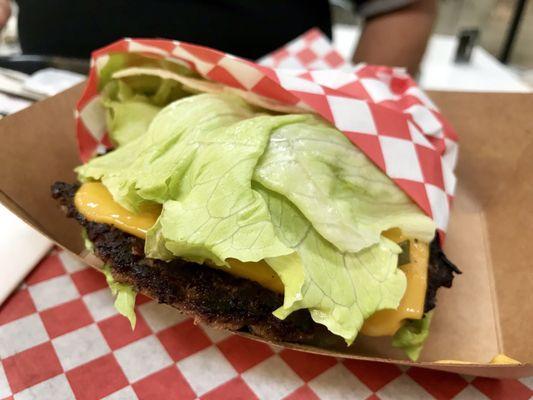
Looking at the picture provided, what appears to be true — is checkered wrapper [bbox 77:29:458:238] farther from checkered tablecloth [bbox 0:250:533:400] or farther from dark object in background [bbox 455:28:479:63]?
dark object in background [bbox 455:28:479:63]

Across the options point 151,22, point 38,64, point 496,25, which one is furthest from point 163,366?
point 496,25

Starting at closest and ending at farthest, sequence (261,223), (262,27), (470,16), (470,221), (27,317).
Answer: (261,223) → (27,317) → (470,221) → (262,27) → (470,16)

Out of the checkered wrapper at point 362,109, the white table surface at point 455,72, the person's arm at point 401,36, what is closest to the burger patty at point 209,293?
the checkered wrapper at point 362,109

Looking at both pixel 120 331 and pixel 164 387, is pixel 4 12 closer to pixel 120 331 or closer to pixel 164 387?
pixel 120 331

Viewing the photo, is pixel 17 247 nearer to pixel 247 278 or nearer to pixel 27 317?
pixel 27 317

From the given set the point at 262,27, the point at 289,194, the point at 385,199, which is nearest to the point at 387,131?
the point at 385,199

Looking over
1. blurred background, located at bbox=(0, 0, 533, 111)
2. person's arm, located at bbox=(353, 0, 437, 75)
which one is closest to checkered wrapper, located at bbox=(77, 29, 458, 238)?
blurred background, located at bbox=(0, 0, 533, 111)
